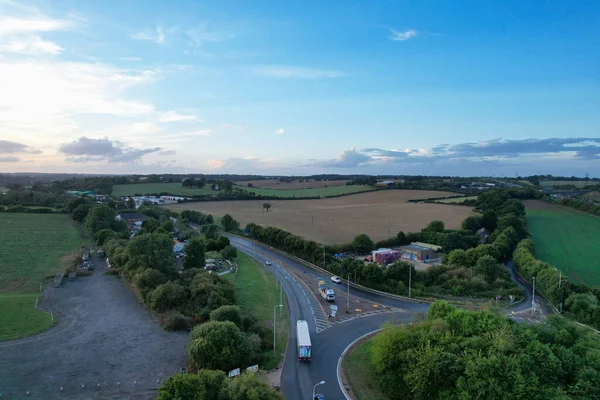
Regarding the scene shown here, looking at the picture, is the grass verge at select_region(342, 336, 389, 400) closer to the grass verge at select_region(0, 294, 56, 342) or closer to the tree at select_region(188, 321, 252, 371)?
the tree at select_region(188, 321, 252, 371)

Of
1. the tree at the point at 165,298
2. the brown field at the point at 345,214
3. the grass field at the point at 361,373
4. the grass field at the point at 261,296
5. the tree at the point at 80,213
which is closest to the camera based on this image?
the grass field at the point at 361,373

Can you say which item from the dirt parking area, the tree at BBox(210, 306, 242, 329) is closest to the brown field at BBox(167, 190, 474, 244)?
the tree at BBox(210, 306, 242, 329)

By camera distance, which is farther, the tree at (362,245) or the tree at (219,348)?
the tree at (362,245)

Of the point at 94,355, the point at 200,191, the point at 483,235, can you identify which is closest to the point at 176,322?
the point at 94,355

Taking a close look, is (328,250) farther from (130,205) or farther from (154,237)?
(130,205)

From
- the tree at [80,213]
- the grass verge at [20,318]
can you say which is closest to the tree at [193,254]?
the grass verge at [20,318]

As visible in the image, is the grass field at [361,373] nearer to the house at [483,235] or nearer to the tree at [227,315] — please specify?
the tree at [227,315]

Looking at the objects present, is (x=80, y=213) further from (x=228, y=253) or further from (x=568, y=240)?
(x=568, y=240)
